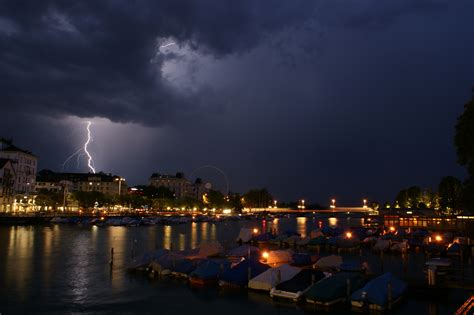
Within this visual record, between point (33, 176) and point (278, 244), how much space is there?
126 meters

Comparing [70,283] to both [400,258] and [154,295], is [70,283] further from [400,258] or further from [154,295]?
[400,258]

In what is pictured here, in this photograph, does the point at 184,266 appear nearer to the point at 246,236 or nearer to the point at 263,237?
the point at 246,236

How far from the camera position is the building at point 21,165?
15750 cm

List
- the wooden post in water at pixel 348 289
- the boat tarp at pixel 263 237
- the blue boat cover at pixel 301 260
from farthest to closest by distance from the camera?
the boat tarp at pixel 263 237, the blue boat cover at pixel 301 260, the wooden post in water at pixel 348 289

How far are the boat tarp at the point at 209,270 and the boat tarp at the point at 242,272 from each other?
990 mm

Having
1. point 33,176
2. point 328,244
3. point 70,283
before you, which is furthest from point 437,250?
point 33,176

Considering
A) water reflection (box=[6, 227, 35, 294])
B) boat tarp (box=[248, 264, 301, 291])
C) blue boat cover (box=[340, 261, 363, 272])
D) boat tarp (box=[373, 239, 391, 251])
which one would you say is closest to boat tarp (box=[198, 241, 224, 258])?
boat tarp (box=[248, 264, 301, 291])

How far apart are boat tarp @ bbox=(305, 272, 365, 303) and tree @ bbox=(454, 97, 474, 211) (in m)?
26.1

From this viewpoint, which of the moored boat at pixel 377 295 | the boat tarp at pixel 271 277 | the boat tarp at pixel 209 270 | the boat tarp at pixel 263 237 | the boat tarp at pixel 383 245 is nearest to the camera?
the moored boat at pixel 377 295

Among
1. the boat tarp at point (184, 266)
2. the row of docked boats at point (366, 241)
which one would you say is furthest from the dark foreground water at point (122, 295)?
the row of docked boats at point (366, 241)

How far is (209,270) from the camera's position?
135 ft

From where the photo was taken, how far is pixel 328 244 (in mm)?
75688

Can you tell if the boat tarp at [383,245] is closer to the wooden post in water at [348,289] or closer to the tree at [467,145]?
the tree at [467,145]

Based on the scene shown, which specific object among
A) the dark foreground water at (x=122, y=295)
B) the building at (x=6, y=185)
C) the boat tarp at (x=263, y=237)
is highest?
the building at (x=6, y=185)
